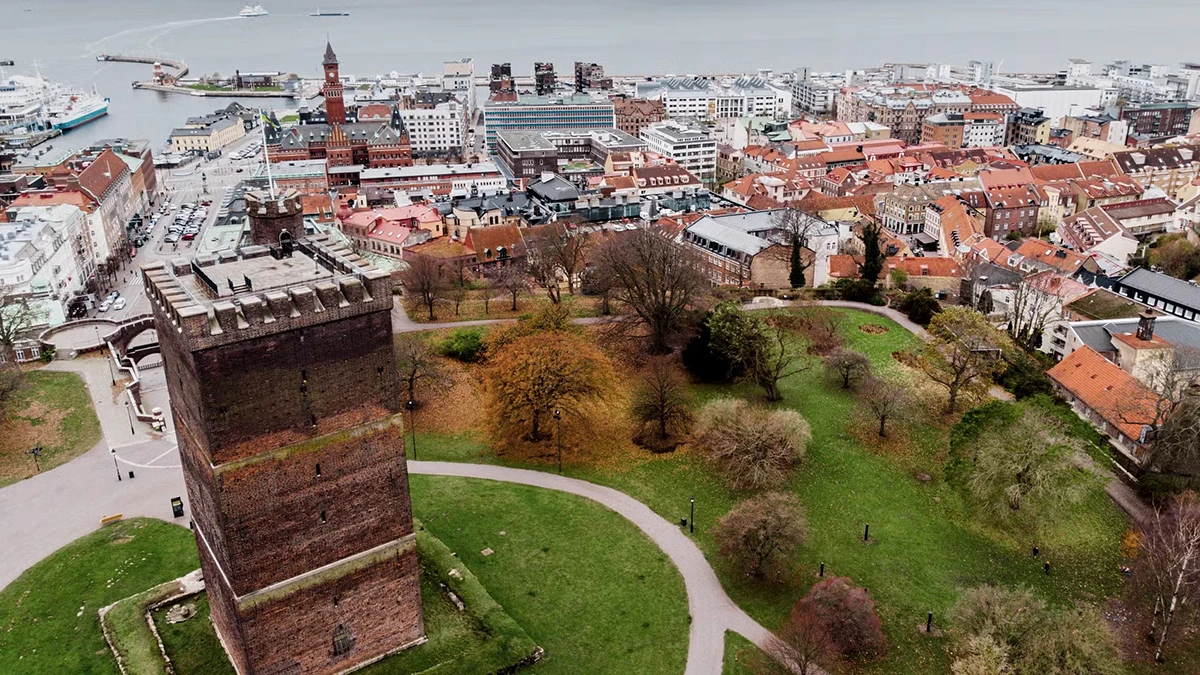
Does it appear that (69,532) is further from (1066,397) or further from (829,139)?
(829,139)

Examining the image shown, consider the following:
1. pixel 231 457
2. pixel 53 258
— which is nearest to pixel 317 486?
pixel 231 457

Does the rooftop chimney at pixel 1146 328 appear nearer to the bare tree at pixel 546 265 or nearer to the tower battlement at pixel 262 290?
the bare tree at pixel 546 265

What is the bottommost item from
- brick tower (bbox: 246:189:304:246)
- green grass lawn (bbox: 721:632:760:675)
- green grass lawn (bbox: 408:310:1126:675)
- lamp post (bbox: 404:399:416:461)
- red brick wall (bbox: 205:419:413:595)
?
green grass lawn (bbox: 721:632:760:675)

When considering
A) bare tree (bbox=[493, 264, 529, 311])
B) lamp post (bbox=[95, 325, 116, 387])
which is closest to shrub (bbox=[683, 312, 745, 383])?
bare tree (bbox=[493, 264, 529, 311])

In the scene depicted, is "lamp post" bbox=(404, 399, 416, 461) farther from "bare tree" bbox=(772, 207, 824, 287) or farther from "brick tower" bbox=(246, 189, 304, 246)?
"bare tree" bbox=(772, 207, 824, 287)

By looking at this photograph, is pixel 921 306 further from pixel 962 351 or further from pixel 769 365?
pixel 769 365

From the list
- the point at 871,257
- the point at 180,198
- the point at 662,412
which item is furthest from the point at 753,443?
the point at 180,198

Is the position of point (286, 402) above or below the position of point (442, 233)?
above
